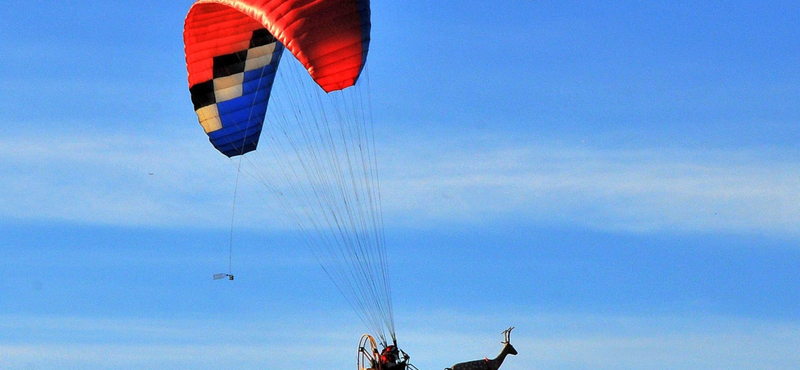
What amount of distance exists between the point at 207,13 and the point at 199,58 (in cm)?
A: 129

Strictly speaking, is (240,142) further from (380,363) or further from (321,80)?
(380,363)

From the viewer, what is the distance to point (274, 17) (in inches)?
1521

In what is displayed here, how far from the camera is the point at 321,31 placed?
38.7 meters

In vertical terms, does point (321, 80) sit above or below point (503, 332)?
above

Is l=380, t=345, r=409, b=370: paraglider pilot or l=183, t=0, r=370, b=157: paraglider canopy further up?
l=183, t=0, r=370, b=157: paraglider canopy

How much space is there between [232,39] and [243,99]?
1.42 metres

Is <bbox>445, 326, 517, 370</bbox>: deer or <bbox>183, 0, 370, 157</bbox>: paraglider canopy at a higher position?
<bbox>183, 0, 370, 157</bbox>: paraglider canopy

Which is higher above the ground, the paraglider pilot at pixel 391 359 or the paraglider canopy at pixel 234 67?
the paraglider canopy at pixel 234 67

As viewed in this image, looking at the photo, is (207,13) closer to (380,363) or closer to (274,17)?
(274,17)

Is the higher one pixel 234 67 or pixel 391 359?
pixel 234 67

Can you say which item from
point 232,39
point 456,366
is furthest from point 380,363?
point 232,39

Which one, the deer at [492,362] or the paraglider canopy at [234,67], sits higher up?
the paraglider canopy at [234,67]

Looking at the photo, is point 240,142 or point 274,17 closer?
point 274,17

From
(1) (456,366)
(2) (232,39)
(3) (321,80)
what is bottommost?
(1) (456,366)
